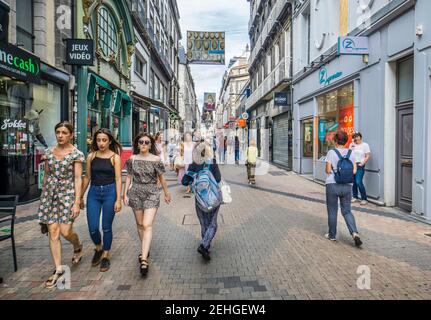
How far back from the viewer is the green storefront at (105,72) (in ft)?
40.9

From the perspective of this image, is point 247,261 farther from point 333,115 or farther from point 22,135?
point 333,115

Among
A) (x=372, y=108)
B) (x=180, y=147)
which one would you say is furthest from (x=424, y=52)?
(x=180, y=147)

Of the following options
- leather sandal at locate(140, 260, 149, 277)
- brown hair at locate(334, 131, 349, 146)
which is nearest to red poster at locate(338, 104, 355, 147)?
brown hair at locate(334, 131, 349, 146)

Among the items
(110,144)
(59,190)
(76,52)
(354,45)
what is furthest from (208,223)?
(76,52)

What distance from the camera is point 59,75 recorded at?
10.4 meters

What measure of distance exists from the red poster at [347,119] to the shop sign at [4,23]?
9.44m

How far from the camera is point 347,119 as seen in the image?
11.0 meters

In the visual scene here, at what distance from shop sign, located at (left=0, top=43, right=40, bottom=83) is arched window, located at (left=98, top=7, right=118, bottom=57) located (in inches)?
285

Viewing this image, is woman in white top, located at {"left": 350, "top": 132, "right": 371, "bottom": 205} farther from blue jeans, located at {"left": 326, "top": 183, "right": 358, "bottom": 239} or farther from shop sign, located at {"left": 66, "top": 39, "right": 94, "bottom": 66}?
shop sign, located at {"left": 66, "top": 39, "right": 94, "bottom": 66}

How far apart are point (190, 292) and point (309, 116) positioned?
12.3 meters

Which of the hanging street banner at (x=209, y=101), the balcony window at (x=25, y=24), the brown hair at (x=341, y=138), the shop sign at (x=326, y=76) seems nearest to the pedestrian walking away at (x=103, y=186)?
the brown hair at (x=341, y=138)

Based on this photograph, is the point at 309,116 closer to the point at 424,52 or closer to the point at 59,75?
the point at 424,52

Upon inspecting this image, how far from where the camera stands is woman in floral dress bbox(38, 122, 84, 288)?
4008mm

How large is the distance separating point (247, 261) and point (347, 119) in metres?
7.97
